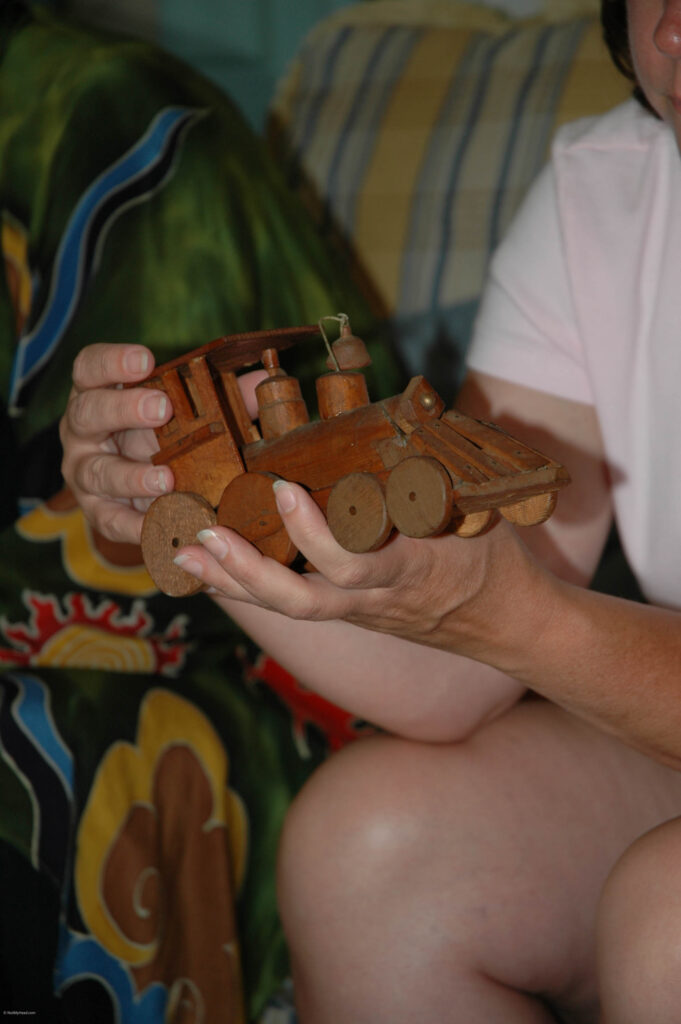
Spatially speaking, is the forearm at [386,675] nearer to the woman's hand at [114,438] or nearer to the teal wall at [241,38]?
the woman's hand at [114,438]

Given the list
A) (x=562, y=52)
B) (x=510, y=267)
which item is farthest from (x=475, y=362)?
(x=562, y=52)

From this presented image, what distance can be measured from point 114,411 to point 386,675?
31cm

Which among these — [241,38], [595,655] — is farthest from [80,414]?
[241,38]

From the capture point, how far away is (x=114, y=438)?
2.72 ft

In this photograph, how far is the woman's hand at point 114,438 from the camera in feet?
2.37

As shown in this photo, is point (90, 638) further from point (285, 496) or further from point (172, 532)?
point (285, 496)

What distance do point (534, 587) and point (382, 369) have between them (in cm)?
61

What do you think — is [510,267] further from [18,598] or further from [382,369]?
[18,598]

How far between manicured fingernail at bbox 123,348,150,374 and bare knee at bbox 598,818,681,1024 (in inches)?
18.0

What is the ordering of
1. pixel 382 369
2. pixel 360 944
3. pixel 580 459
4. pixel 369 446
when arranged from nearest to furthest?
pixel 369 446
pixel 360 944
pixel 580 459
pixel 382 369

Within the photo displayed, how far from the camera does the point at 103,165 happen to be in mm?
1270

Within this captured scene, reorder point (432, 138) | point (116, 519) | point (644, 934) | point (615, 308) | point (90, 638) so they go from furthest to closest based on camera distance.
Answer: point (432, 138) → point (90, 638) → point (615, 308) → point (116, 519) → point (644, 934)

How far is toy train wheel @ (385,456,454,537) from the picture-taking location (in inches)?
22.3

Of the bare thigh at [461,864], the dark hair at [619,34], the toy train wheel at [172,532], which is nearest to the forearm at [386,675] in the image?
the bare thigh at [461,864]
